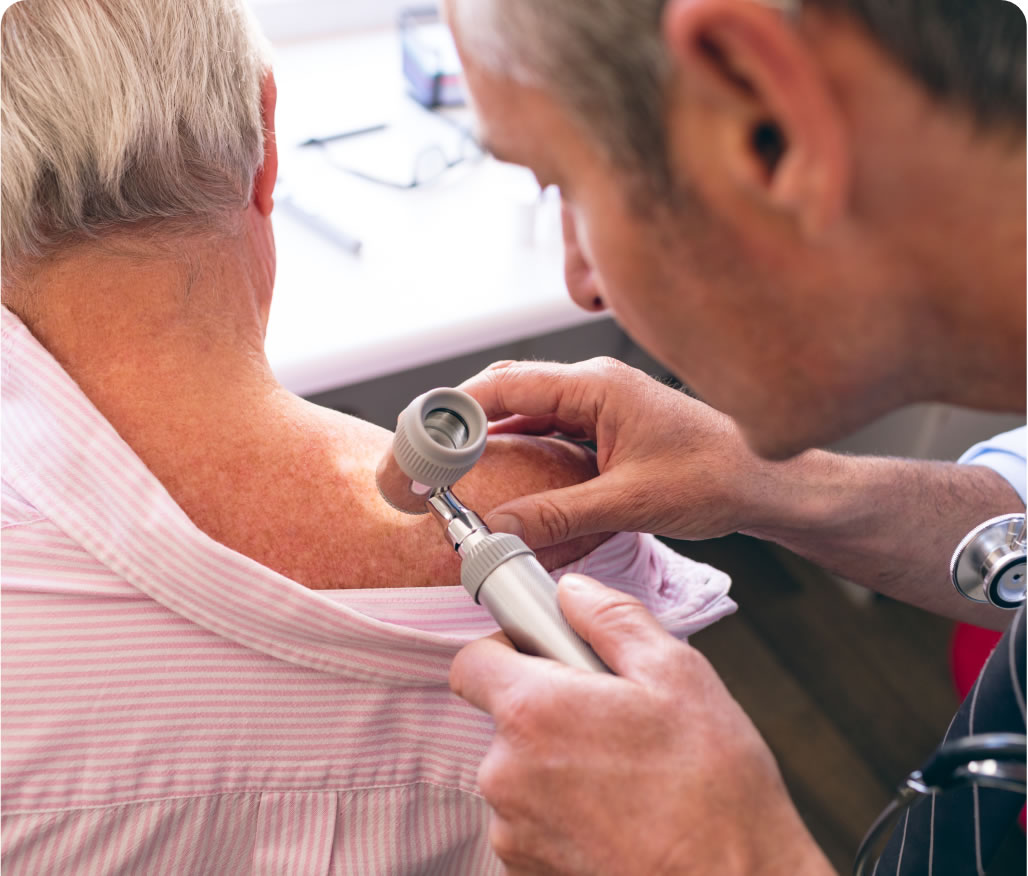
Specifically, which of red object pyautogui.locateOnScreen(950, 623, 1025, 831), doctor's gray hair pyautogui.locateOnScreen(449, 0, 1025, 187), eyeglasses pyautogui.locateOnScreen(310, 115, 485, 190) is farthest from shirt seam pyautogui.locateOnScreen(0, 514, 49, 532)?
red object pyautogui.locateOnScreen(950, 623, 1025, 831)

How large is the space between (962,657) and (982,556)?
1.85 ft

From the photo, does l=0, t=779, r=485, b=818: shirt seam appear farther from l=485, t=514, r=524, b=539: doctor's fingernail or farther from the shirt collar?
l=485, t=514, r=524, b=539: doctor's fingernail

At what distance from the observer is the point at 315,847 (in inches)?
30.1

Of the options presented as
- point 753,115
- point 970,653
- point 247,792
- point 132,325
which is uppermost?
point 753,115

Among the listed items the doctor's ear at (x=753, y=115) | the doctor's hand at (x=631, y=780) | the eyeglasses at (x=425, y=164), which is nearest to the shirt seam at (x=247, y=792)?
the doctor's hand at (x=631, y=780)

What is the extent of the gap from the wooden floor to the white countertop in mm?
803

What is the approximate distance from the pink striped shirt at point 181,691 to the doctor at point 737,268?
105mm

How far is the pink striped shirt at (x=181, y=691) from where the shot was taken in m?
0.70

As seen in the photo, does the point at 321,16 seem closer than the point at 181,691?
No

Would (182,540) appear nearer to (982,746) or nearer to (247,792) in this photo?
(247,792)

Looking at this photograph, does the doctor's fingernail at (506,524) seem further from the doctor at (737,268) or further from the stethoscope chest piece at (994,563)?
the stethoscope chest piece at (994,563)

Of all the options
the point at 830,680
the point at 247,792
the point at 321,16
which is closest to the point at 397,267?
the point at 321,16

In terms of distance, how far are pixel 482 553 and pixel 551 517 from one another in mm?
126

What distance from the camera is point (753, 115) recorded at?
1.61 ft
